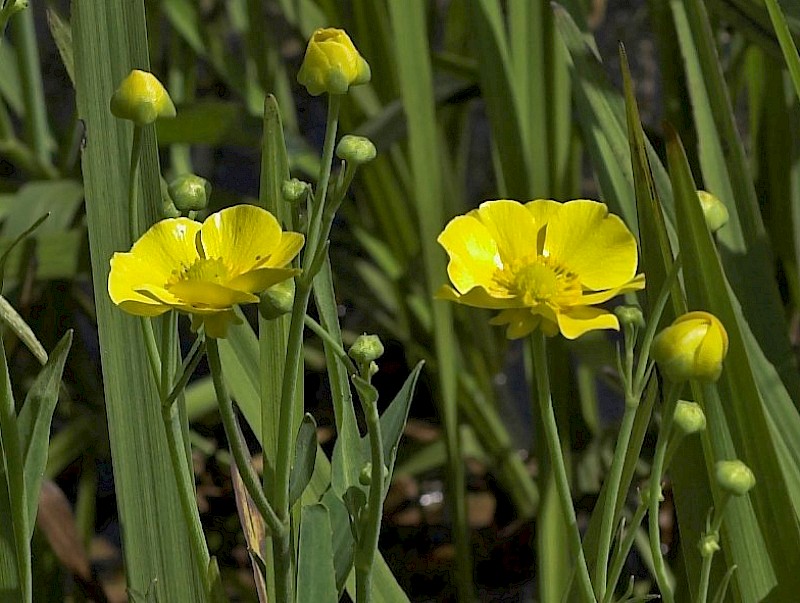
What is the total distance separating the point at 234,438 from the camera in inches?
14.5

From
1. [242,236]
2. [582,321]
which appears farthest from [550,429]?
[242,236]

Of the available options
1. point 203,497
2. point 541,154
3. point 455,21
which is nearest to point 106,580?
point 203,497

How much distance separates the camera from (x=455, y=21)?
51.3 inches

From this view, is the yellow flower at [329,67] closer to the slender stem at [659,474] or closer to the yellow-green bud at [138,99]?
the yellow-green bud at [138,99]

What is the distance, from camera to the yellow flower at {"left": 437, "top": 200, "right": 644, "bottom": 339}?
1.34ft

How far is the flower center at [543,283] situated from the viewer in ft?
1.25

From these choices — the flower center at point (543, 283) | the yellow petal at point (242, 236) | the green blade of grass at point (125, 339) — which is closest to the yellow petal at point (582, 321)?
the flower center at point (543, 283)

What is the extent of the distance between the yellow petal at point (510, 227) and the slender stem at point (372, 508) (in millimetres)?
87

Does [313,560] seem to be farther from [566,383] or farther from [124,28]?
[566,383]

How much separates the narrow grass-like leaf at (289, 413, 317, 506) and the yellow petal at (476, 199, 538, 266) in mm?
102

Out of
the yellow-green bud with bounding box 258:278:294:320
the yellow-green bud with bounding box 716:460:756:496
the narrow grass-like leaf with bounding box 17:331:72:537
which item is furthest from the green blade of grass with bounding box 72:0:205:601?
the yellow-green bud with bounding box 716:460:756:496

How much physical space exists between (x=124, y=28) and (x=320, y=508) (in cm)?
27

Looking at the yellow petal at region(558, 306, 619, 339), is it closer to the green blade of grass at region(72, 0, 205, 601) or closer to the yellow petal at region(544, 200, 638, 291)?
the yellow petal at region(544, 200, 638, 291)

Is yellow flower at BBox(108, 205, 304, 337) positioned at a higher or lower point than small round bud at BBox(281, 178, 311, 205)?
lower
